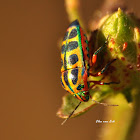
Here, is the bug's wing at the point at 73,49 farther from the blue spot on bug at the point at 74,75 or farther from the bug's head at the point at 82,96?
the bug's head at the point at 82,96

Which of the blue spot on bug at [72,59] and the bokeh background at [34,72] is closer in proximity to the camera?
the blue spot on bug at [72,59]

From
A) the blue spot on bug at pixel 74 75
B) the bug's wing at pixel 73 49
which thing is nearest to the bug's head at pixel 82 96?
the blue spot on bug at pixel 74 75

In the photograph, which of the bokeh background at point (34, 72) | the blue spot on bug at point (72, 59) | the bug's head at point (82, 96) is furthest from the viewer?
the bokeh background at point (34, 72)

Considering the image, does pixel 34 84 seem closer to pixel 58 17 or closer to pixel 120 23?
pixel 58 17

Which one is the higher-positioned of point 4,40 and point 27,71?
point 4,40

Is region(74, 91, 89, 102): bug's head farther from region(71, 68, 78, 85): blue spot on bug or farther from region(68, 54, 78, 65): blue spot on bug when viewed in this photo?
region(68, 54, 78, 65): blue spot on bug

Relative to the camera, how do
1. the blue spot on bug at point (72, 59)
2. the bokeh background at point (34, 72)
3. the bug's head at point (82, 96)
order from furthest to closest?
1. the bokeh background at point (34, 72)
2. the blue spot on bug at point (72, 59)
3. the bug's head at point (82, 96)

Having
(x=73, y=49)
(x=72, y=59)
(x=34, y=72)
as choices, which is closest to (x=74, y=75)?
(x=72, y=59)

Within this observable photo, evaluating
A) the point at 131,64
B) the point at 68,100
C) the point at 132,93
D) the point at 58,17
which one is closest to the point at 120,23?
the point at 131,64
